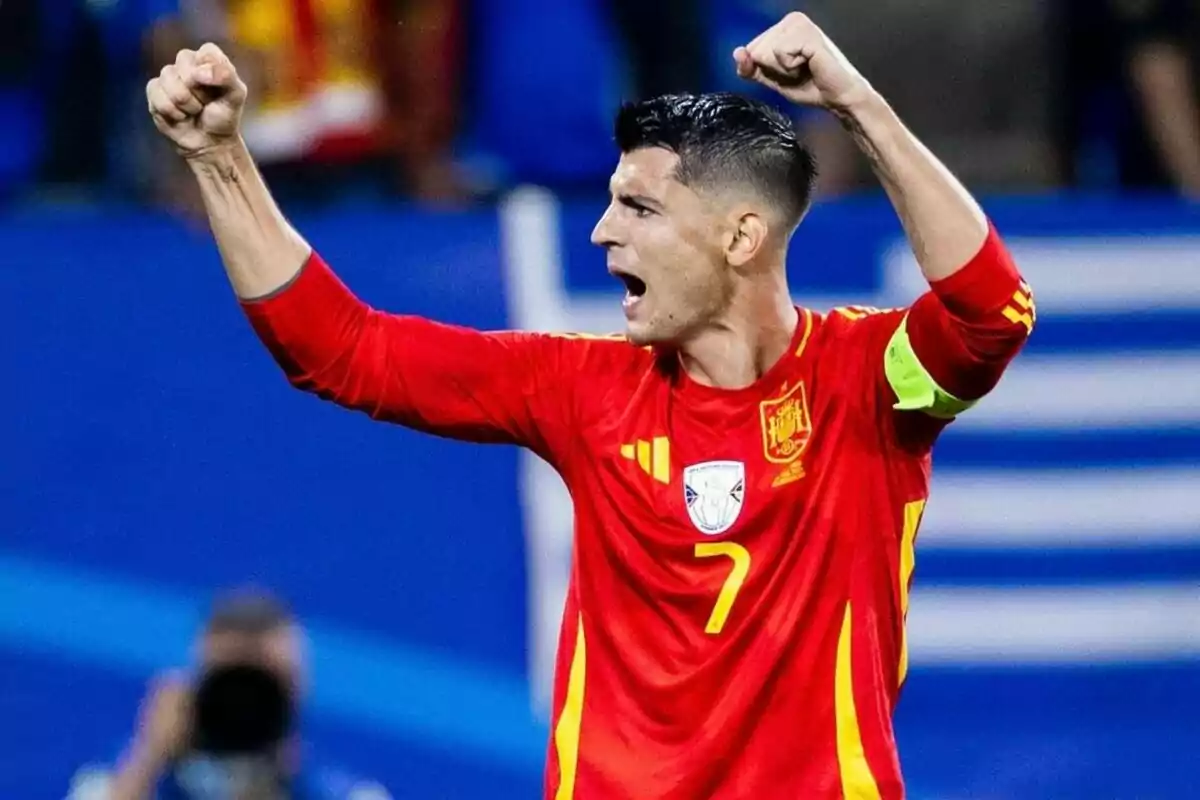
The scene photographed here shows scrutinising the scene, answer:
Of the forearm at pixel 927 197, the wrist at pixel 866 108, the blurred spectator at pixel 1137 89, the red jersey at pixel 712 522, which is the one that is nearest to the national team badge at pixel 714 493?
the red jersey at pixel 712 522

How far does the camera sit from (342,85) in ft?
22.3

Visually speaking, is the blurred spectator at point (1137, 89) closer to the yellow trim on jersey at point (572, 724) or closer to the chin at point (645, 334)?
the chin at point (645, 334)

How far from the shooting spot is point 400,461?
6711mm

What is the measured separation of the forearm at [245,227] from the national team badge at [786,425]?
0.82 metres

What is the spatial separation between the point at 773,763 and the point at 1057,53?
4474 millimetres

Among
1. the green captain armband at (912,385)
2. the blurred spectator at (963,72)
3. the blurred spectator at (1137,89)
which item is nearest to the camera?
the green captain armband at (912,385)

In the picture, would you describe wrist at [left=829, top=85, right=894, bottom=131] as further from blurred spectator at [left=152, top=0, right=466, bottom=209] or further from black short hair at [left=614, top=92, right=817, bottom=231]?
blurred spectator at [left=152, top=0, right=466, bottom=209]

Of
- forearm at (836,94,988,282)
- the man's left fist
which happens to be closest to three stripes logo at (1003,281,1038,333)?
forearm at (836,94,988,282)

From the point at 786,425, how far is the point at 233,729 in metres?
1.80

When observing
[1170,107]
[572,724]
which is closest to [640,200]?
[572,724]

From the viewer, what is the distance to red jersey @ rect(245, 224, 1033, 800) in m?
3.56

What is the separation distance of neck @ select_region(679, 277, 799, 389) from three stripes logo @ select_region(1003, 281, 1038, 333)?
0.48m

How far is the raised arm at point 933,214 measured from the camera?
131 inches

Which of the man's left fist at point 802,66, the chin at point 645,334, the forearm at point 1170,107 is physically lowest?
the chin at point 645,334
